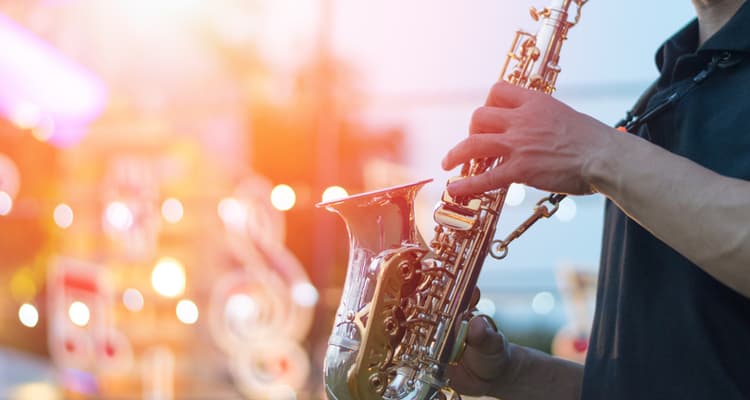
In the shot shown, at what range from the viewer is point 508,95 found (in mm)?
1232

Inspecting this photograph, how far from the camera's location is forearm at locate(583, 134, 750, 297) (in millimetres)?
1076

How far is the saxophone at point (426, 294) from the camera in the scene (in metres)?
1.43

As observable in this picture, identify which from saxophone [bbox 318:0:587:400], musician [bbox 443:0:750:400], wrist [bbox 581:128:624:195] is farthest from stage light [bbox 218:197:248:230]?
wrist [bbox 581:128:624:195]

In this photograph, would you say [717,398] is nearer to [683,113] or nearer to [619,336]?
[619,336]

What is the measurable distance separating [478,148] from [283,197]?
4144 mm

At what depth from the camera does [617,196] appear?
1.15m

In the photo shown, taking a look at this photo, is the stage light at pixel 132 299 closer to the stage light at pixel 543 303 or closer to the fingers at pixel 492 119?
the stage light at pixel 543 303

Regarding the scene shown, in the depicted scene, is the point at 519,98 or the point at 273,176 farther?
the point at 273,176

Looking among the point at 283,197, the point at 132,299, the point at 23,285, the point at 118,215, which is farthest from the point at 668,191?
the point at 23,285

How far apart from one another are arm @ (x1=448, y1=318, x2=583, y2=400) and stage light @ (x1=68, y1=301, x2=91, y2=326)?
4.39 metres

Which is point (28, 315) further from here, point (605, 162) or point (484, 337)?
point (605, 162)

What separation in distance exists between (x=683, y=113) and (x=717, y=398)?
1.31 ft

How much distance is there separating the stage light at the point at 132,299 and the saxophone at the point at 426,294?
13.5 feet

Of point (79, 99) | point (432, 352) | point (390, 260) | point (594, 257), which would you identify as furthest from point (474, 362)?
point (79, 99)
